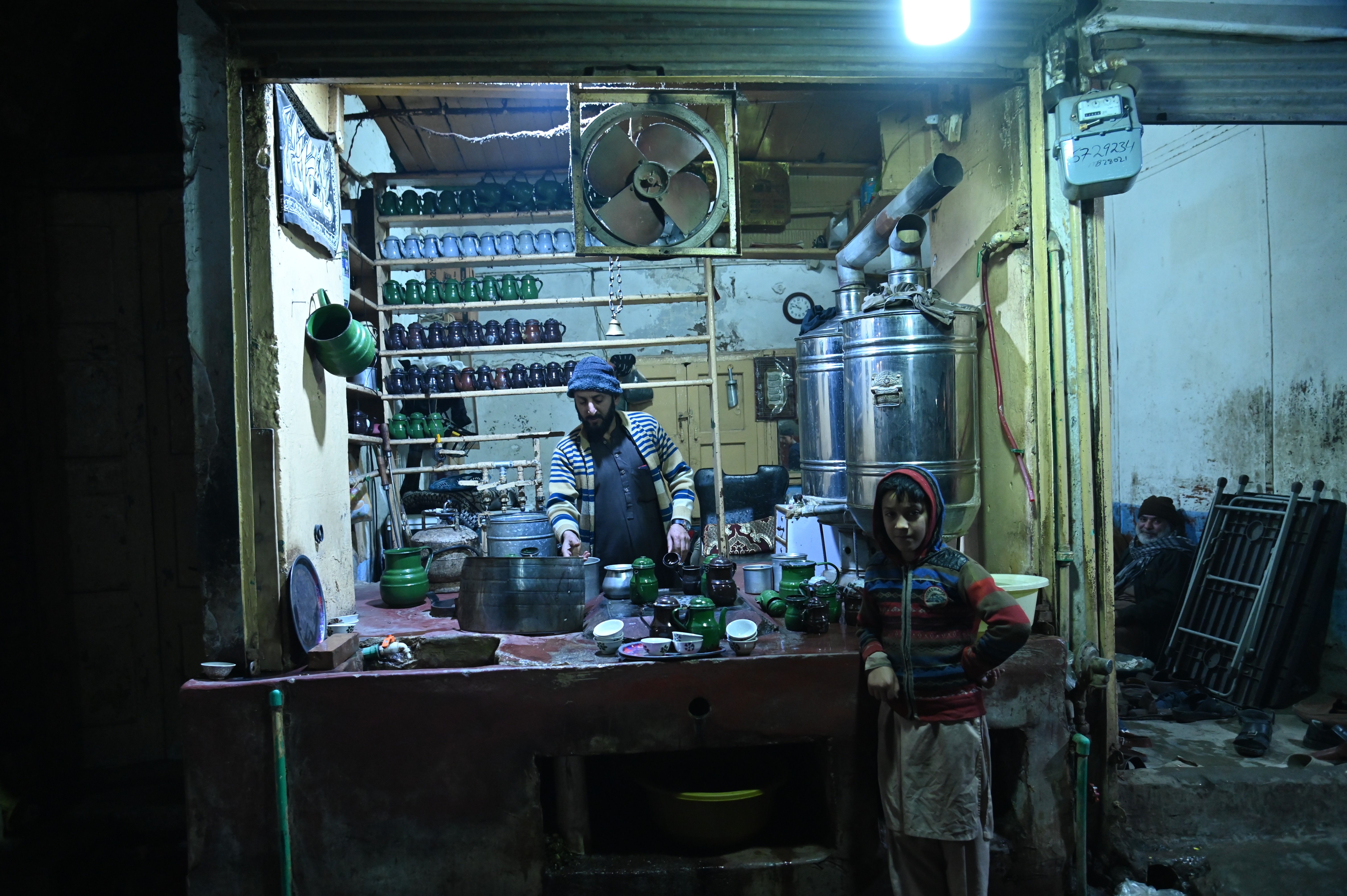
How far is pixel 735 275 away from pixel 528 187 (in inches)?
146

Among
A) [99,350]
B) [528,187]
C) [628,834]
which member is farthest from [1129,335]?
[99,350]

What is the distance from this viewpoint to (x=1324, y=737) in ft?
12.4

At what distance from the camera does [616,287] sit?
933 centimetres

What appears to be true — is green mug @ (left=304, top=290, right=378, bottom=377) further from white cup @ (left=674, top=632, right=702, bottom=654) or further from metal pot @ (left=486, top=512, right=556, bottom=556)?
white cup @ (left=674, top=632, right=702, bottom=654)

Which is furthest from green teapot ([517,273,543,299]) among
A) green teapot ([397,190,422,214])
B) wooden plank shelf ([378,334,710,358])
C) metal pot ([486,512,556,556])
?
metal pot ([486,512,556,556])

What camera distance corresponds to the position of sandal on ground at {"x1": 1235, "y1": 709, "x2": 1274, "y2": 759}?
3.73 meters

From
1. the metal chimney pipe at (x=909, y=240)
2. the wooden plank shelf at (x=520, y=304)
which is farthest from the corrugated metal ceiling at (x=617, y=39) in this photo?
the wooden plank shelf at (x=520, y=304)

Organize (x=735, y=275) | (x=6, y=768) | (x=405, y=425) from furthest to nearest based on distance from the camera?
1. (x=735, y=275)
2. (x=405, y=425)
3. (x=6, y=768)

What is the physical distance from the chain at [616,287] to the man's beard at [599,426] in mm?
876

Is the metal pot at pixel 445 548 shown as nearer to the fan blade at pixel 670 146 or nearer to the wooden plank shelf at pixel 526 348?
the wooden plank shelf at pixel 526 348

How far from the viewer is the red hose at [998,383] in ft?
11.3

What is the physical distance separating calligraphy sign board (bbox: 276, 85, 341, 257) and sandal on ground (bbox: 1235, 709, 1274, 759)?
5.21 metres

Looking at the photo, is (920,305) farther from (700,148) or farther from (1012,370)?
(700,148)

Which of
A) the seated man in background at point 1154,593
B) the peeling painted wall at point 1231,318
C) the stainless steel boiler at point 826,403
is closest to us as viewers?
the peeling painted wall at point 1231,318
